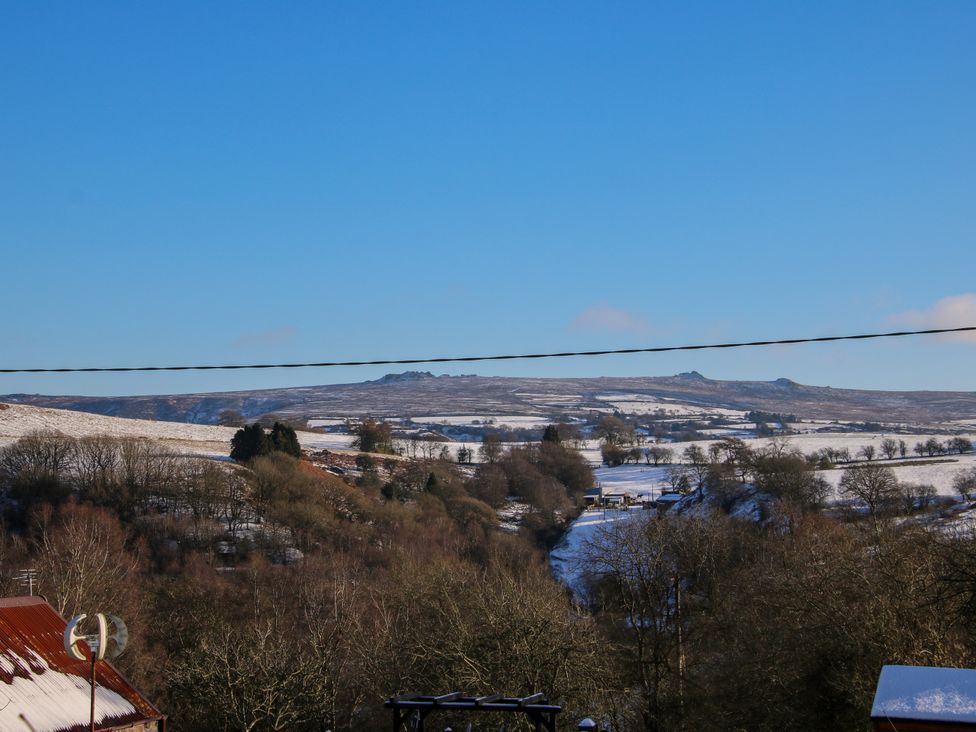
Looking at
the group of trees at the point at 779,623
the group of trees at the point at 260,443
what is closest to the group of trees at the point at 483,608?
the group of trees at the point at 779,623

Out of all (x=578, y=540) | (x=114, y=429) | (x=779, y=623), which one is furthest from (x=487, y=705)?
(x=114, y=429)

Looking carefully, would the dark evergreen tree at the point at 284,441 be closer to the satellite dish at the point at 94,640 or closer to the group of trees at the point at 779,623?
the group of trees at the point at 779,623

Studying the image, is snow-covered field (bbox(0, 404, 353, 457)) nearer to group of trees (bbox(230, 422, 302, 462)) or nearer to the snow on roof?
group of trees (bbox(230, 422, 302, 462))

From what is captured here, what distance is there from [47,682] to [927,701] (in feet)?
58.6

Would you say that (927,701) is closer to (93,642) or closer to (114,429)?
(93,642)

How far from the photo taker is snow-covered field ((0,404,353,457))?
4360 inches

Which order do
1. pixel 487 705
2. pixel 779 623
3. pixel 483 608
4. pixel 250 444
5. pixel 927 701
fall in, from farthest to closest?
pixel 250 444 → pixel 483 608 → pixel 779 623 → pixel 927 701 → pixel 487 705

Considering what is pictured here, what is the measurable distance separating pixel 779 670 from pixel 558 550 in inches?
2165

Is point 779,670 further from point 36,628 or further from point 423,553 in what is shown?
point 423,553

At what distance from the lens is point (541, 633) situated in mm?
30641

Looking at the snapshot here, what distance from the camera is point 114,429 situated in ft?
411

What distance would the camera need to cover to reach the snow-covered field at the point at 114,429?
4360 inches

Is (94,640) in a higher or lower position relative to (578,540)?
higher

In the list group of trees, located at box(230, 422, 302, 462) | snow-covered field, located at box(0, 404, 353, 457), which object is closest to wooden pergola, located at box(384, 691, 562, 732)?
group of trees, located at box(230, 422, 302, 462)
